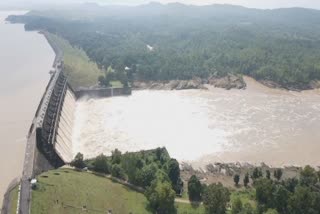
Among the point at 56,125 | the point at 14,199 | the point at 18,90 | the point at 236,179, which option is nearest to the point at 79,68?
the point at 18,90

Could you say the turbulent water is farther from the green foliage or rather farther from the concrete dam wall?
the green foliage

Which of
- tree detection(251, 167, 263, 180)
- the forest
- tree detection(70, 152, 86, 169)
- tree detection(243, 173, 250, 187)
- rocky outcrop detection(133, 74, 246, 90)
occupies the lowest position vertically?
tree detection(243, 173, 250, 187)

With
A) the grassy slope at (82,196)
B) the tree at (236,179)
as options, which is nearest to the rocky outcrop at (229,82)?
the tree at (236,179)

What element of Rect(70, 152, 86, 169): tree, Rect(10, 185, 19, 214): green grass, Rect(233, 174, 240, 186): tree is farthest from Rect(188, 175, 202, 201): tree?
Rect(10, 185, 19, 214): green grass

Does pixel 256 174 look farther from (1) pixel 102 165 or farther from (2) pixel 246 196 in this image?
(1) pixel 102 165

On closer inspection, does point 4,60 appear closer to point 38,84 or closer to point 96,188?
point 38,84

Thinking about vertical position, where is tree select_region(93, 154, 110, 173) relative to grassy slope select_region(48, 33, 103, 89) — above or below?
below

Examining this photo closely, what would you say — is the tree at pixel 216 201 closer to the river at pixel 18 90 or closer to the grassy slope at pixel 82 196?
the grassy slope at pixel 82 196
